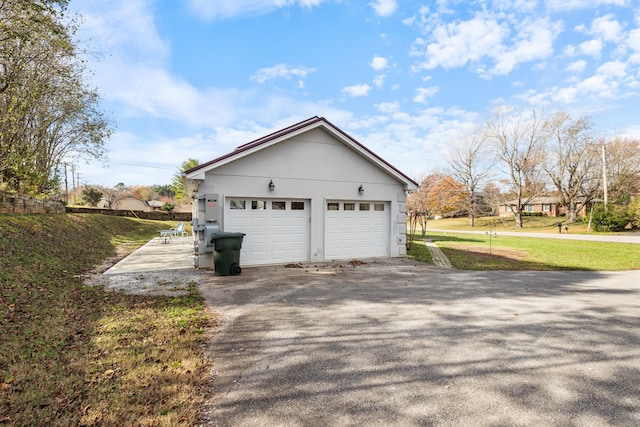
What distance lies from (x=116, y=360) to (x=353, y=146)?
30.3 ft

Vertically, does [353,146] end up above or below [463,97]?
below

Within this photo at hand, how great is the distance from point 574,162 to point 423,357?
41715 millimetres

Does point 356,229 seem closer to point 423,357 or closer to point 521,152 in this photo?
point 423,357

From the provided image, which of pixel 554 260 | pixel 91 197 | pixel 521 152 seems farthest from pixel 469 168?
pixel 91 197

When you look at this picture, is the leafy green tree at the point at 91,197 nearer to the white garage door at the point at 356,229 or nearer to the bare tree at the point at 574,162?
the white garage door at the point at 356,229

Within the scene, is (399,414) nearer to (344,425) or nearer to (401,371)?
(344,425)

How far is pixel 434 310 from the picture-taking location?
5449 mm

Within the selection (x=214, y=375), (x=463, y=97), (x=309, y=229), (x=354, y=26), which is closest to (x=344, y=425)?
(x=214, y=375)

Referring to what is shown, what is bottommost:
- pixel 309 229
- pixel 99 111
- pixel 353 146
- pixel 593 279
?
pixel 593 279

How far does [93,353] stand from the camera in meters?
3.66

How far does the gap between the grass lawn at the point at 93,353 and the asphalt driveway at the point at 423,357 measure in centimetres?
41

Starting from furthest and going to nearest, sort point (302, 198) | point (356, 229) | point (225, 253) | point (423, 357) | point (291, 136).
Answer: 1. point (356, 229)
2. point (302, 198)
3. point (291, 136)
4. point (225, 253)
5. point (423, 357)

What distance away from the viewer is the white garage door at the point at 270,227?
970 cm

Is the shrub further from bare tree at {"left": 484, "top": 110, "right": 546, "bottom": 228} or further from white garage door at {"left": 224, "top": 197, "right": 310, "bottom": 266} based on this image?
white garage door at {"left": 224, "top": 197, "right": 310, "bottom": 266}
